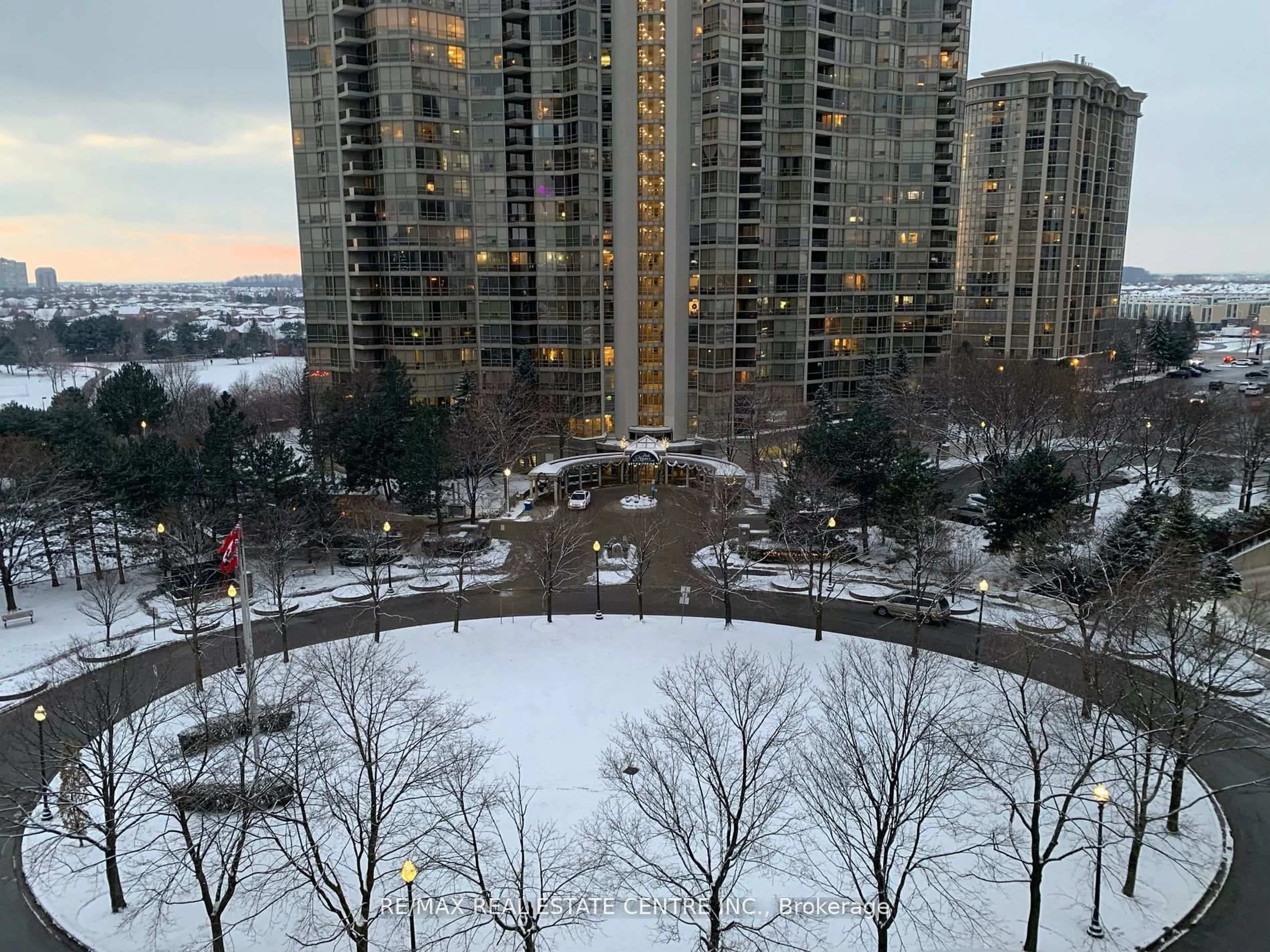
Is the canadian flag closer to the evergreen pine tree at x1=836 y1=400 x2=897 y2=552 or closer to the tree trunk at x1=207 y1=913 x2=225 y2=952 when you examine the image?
the tree trunk at x1=207 y1=913 x2=225 y2=952

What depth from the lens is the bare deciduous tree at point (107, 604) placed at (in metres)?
38.8

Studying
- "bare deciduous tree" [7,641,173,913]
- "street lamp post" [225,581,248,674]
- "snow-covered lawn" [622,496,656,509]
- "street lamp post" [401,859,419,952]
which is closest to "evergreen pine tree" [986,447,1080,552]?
"snow-covered lawn" [622,496,656,509]

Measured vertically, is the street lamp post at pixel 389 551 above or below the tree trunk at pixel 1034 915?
above

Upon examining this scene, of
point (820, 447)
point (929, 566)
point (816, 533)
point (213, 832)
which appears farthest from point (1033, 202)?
point (213, 832)

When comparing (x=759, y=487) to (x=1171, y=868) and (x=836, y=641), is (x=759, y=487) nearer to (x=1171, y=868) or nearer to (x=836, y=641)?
(x=836, y=641)

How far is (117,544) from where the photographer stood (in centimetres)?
4744

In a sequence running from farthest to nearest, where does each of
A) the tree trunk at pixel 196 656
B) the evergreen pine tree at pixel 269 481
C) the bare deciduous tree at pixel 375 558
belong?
the evergreen pine tree at pixel 269 481 < the bare deciduous tree at pixel 375 558 < the tree trunk at pixel 196 656

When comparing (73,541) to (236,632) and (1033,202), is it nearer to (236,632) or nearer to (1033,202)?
(236,632)

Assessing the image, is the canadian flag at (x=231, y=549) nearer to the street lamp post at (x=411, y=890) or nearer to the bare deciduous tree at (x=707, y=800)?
the street lamp post at (x=411, y=890)

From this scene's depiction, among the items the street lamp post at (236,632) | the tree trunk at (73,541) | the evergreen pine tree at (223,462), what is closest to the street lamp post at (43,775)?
the street lamp post at (236,632)

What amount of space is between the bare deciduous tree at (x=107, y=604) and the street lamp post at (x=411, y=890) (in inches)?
992

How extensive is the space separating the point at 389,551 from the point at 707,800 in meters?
26.6

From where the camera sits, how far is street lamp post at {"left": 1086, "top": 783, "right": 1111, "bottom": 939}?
801 inches

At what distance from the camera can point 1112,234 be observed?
13125cm
